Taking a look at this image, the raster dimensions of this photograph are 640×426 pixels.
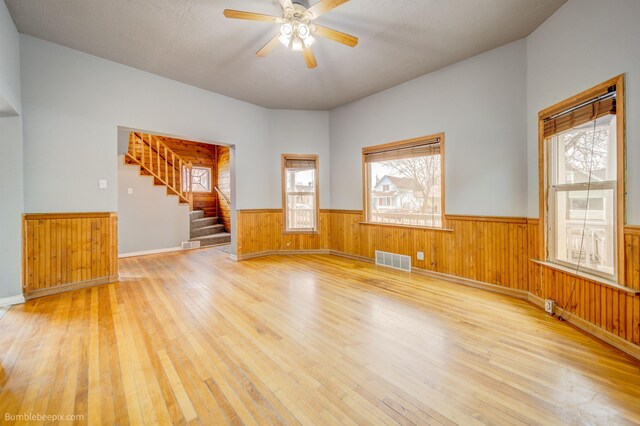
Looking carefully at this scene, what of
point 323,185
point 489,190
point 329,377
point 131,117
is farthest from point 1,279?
point 489,190

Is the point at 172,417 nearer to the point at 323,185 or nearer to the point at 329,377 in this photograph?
the point at 329,377

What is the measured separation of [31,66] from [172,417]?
4.42 meters

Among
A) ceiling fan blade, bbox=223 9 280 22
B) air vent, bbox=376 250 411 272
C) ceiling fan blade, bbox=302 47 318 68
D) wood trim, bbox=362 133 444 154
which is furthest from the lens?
air vent, bbox=376 250 411 272

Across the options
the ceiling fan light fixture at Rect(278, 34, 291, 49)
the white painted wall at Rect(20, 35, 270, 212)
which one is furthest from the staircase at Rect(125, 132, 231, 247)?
the ceiling fan light fixture at Rect(278, 34, 291, 49)

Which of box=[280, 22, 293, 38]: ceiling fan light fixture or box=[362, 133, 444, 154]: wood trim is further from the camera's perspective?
box=[362, 133, 444, 154]: wood trim

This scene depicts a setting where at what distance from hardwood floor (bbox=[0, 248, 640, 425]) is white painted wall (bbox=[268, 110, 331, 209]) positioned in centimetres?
287

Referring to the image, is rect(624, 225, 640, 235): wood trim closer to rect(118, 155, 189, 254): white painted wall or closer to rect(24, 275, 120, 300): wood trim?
rect(24, 275, 120, 300): wood trim

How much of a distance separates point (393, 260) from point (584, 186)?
8.76 ft

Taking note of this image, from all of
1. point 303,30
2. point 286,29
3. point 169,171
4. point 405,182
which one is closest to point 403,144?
point 405,182

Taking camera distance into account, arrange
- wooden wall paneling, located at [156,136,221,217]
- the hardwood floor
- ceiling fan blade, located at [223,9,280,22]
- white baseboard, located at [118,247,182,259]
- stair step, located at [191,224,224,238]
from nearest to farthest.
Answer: the hardwood floor < ceiling fan blade, located at [223,9,280,22] < white baseboard, located at [118,247,182,259] < stair step, located at [191,224,224,238] < wooden wall paneling, located at [156,136,221,217]

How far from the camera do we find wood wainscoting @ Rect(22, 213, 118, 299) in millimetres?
3221

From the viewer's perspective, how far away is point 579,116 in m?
2.47

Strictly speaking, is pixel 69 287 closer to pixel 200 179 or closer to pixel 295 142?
pixel 295 142

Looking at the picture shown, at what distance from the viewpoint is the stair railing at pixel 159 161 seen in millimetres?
6344
